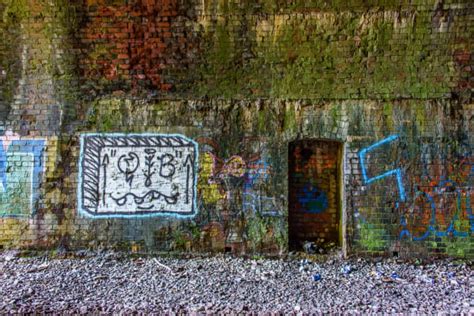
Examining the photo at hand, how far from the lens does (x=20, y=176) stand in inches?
213

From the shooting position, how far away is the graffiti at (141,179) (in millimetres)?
5359

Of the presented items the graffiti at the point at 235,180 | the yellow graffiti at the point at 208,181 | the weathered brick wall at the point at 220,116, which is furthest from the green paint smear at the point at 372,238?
the yellow graffiti at the point at 208,181

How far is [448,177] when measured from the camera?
5.21 metres

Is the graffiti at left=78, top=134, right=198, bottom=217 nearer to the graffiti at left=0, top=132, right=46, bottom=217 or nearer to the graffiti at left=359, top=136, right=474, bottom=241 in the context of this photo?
the graffiti at left=0, top=132, right=46, bottom=217

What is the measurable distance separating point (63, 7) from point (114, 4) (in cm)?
78

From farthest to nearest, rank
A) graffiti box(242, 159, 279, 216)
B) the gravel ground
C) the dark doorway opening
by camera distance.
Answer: the dark doorway opening → graffiti box(242, 159, 279, 216) → the gravel ground

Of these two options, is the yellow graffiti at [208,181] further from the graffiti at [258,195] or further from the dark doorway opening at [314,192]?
the dark doorway opening at [314,192]

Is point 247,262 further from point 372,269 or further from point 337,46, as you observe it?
point 337,46

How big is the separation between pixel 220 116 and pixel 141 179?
150 centimetres

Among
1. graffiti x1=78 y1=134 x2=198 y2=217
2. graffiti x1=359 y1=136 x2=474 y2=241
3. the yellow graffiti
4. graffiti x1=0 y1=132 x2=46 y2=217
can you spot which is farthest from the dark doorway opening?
graffiti x1=0 y1=132 x2=46 y2=217

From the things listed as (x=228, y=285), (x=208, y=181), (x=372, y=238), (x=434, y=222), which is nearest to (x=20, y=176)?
(x=208, y=181)

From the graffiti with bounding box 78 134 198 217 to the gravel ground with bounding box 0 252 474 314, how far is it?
730mm

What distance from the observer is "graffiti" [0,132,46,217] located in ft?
17.7

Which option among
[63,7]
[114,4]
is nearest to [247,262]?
Result: [114,4]
